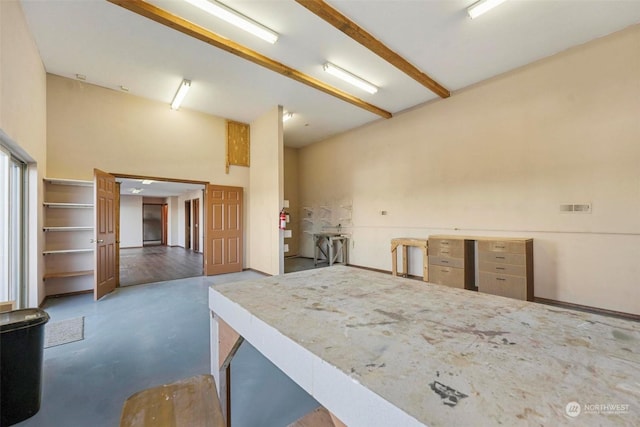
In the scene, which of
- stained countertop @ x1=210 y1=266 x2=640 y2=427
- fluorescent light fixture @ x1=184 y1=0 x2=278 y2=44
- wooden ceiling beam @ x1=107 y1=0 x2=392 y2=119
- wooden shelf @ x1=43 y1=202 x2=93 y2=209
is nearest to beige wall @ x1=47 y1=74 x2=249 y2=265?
wooden shelf @ x1=43 y1=202 x2=93 y2=209

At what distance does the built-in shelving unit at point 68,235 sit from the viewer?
399cm

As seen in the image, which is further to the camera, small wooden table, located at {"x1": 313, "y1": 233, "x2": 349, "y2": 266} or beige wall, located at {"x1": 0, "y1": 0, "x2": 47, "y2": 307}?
small wooden table, located at {"x1": 313, "y1": 233, "x2": 349, "y2": 266}

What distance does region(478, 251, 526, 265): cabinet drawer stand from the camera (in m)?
3.47

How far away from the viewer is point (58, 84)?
4074 mm

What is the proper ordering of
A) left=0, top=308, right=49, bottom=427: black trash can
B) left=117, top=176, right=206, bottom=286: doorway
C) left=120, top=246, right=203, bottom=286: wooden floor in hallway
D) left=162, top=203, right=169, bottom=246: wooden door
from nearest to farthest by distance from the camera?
left=0, top=308, right=49, bottom=427: black trash can, left=120, top=246, right=203, bottom=286: wooden floor in hallway, left=117, top=176, right=206, bottom=286: doorway, left=162, top=203, right=169, bottom=246: wooden door

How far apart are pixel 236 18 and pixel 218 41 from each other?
469 millimetres

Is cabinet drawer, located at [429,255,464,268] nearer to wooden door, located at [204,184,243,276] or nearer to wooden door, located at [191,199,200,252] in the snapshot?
wooden door, located at [204,184,243,276]

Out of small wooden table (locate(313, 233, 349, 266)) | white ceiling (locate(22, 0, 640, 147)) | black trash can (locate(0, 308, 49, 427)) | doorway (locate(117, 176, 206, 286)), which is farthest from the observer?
small wooden table (locate(313, 233, 349, 266))

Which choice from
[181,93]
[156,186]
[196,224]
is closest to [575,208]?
[181,93]

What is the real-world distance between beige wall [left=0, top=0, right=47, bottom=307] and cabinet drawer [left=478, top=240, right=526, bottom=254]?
5478 mm

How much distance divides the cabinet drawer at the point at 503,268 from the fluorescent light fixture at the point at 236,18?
4154mm

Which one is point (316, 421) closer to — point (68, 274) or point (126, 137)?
point (68, 274)

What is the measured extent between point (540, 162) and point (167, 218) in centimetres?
1378

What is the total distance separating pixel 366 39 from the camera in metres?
3.17
